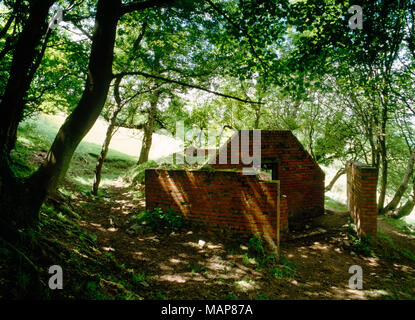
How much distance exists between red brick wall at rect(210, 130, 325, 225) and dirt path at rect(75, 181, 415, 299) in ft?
6.09

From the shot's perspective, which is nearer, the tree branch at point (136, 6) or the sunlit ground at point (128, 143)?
the tree branch at point (136, 6)

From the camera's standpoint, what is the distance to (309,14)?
4.55 meters

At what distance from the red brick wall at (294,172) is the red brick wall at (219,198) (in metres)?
2.28

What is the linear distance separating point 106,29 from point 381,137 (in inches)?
445

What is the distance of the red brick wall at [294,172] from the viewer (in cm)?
823

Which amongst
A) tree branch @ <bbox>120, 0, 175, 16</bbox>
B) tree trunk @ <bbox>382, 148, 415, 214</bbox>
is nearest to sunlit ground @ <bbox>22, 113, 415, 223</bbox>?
tree trunk @ <bbox>382, 148, 415, 214</bbox>

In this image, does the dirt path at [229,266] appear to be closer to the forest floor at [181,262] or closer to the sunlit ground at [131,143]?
the forest floor at [181,262]

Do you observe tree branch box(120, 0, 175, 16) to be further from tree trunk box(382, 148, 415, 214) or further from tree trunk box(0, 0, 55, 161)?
tree trunk box(382, 148, 415, 214)

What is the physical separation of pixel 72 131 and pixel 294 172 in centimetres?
771

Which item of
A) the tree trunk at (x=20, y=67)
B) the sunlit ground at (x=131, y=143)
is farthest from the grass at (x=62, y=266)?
the sunlit ground at (x=131, y=143)

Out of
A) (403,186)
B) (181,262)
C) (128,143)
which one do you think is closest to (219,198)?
(181,262)
